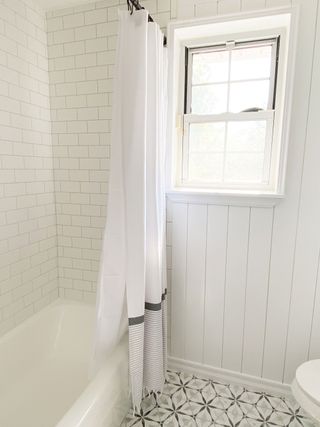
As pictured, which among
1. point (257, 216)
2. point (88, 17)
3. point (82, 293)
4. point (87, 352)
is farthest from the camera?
point (82, 293)

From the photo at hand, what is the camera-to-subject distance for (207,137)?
1677 mm

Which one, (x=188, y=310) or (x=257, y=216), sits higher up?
(x=257, y=216)

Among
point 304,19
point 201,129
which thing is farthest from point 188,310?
point 304,19

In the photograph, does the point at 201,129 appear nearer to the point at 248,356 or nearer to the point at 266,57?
the point at 266,57

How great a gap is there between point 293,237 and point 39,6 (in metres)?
2.13

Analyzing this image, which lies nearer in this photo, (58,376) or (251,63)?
(251,63)

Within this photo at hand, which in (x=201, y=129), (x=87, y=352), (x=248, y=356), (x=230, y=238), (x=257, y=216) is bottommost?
(x=87, y=352)

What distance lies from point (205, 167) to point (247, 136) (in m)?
0.31

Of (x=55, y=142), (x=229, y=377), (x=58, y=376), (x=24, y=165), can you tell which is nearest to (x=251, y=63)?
(x=55, y=142)

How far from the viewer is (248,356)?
167 centimetres

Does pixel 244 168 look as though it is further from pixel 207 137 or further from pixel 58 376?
pixel 58 376

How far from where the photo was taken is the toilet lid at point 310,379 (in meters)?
1.16

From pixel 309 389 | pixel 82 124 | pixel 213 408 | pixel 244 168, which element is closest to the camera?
pixel 309 389

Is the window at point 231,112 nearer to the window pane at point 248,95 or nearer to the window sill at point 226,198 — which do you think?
the window pane at point 248,95
